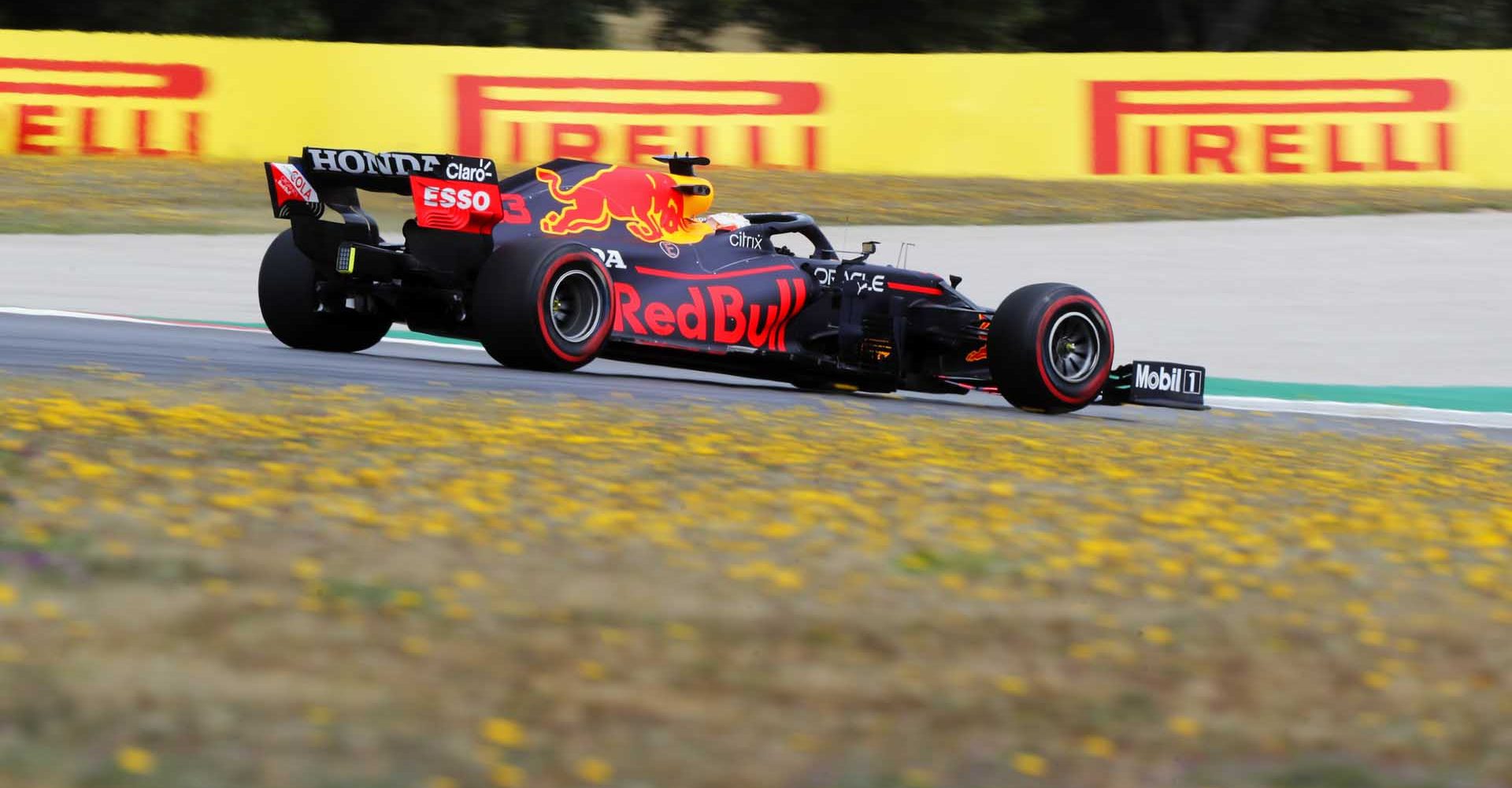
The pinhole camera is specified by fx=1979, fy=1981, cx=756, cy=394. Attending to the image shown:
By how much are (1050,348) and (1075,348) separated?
329 mm

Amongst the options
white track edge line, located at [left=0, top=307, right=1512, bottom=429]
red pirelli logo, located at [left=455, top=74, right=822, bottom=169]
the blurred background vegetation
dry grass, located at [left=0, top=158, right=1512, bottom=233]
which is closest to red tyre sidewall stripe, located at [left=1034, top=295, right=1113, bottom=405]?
white track edge line, located at [left=0, top=307, right=1512, bottom=429]

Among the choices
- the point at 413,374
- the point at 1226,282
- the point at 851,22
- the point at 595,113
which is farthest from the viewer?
the point at 851,22

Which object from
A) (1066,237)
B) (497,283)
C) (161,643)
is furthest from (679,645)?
(1066,237)

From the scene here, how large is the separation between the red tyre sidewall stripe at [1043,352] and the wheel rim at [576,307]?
2449 mm

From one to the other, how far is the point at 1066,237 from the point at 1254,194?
9.74ft

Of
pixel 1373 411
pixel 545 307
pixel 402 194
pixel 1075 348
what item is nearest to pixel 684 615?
pixel 545 307

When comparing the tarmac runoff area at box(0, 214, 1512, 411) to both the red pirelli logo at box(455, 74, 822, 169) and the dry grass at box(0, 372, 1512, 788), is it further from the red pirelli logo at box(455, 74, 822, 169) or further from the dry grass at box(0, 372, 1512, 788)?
the dry grass at box(0, 372, 1512, 788)

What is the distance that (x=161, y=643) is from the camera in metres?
4.89

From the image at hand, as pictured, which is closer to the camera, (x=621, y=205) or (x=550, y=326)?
(x=550, y=326)

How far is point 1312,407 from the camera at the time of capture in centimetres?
1348

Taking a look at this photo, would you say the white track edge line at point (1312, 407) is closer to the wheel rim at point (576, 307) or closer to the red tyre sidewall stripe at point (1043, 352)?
the red tyre sidewall stripe at point (1043, 352)

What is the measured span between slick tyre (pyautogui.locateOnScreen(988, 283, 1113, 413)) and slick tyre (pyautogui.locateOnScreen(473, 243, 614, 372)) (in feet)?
7.34

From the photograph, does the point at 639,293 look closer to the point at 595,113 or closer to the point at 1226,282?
the point at 1226,282

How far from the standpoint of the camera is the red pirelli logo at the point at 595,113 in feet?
66.9
